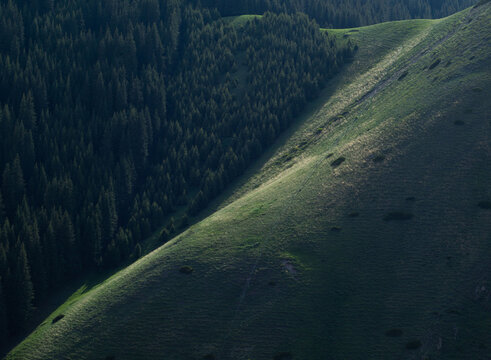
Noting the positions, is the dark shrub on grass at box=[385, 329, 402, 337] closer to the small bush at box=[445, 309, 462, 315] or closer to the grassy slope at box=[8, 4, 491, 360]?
the grassy slope at box=[8, 4, 491, 360]

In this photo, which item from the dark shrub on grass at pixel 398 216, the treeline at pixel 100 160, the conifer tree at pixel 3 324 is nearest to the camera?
the dark shrub on grass at pixel 398 216

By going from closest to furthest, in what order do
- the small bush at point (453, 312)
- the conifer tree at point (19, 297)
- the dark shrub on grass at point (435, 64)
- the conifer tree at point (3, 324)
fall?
the small bush at point (453, 312) → the conifer tree at point (3, 324) → the conifer tree at point (19, 297) → the dark shrub on grass at point (435, 64)

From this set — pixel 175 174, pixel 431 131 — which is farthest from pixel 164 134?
pixel 431 131

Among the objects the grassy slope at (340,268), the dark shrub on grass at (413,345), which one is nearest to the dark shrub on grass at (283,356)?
the grassy slope at (340,268)

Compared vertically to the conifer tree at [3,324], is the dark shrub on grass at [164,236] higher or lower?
higher

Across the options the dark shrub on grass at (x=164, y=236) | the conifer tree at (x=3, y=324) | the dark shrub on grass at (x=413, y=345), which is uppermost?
the dark shrub on grass at (x=413, y=345)

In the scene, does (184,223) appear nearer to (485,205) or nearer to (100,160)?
(100,160)

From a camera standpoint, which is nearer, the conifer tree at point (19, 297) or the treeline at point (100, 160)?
the conifer tree at point (19, 297)

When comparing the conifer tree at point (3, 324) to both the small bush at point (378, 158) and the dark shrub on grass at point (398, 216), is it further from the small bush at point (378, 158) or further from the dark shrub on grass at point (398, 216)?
the small bush at point (378, 158)
